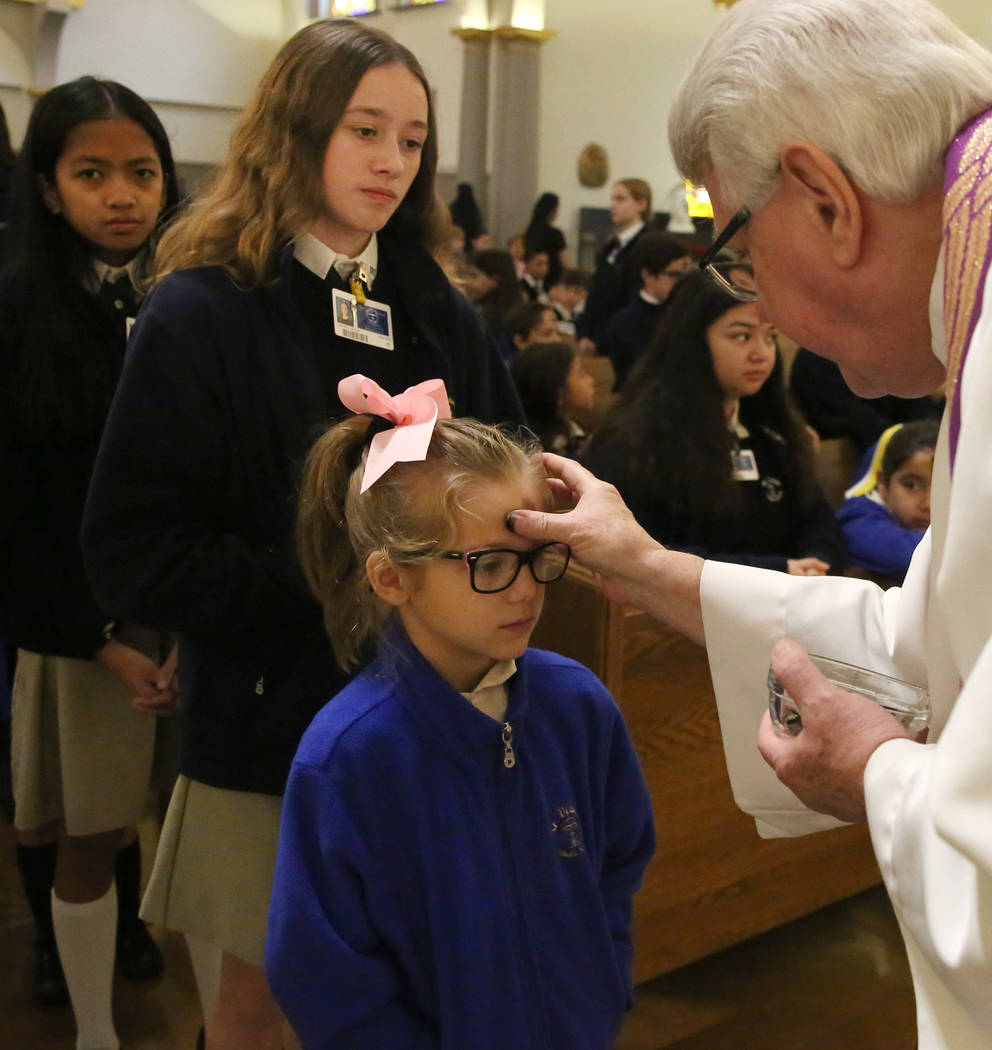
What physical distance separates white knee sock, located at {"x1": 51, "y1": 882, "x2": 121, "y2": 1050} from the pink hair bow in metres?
1.40

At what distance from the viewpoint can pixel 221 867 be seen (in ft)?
6.60

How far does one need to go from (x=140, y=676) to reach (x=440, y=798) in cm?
105

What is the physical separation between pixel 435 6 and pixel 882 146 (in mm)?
13593

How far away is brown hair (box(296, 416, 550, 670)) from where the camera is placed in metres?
1.71

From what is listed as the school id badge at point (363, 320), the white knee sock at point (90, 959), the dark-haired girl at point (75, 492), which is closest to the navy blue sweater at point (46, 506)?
the dark-haired girl at point (75, 492)

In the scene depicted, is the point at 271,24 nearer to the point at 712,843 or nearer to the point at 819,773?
the point at 712,843

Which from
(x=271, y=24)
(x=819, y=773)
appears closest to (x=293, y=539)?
(x=819, y=773)

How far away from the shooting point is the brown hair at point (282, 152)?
1.99m

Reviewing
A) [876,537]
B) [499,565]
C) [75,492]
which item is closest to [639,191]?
Answer: [876,537]

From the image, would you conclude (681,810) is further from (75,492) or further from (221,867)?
(75,492)

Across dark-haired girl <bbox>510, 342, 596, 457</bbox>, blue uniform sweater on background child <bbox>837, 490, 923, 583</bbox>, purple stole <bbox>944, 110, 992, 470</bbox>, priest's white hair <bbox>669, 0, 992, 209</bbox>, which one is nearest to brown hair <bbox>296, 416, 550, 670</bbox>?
priest's white hair <bbox>669, 0, 992, 209</bbox>

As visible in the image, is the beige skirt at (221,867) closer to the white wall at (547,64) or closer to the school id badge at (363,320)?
the school id badge at (363,320)

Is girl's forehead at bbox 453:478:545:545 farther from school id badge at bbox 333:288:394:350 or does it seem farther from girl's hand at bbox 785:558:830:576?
girl's hand at bbox 785:558:830:576

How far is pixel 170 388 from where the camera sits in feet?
6.33
